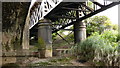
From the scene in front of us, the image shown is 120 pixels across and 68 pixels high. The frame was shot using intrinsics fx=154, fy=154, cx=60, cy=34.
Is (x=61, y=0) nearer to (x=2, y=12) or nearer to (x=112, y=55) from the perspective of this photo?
(x=112, y=55)

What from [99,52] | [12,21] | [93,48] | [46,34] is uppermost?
[12,21]

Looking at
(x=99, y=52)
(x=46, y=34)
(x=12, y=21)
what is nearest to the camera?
(x=12, y=21)

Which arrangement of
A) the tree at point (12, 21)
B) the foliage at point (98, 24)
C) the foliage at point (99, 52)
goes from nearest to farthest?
the tree at point (12, 21), the foliage at point (99, 52), the foliage at point (98, 24)

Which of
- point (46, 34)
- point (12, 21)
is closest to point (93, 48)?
point (46, 34)

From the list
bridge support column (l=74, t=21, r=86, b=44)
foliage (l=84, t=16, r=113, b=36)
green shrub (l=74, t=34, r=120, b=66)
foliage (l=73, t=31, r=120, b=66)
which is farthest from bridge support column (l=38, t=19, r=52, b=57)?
foliage (l=84, t=16, r=113, b=36)

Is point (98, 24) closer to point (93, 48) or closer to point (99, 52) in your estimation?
point (93, 48)

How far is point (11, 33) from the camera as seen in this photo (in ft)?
10.9

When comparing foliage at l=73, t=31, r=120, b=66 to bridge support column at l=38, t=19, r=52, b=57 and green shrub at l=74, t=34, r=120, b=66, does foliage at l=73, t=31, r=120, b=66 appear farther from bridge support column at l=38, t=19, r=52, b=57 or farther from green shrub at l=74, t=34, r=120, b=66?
bridge support column at l=38, t=19, r=52, b=57

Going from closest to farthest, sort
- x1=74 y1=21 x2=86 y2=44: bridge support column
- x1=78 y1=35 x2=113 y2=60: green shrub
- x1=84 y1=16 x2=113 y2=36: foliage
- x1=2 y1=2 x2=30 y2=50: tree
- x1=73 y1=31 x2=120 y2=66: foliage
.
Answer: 1. x1=2 y1=2 x2=30 y2=50: tree
2. x1=73 y1=31 x2=120 y2=66: foliage
3. x1=78 y1=35 x2=113 y2=60: green shrub
4. x1=74 y1=21 x2=86 y2=44: bridge support column
5. x1=84 y1=16 x2=113 y2=36: foliage

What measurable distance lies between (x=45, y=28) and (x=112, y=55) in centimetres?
359

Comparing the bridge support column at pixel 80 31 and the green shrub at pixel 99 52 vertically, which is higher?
the bridge support column at pixel 80 31

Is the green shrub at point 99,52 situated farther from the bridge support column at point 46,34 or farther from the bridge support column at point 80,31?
→ the bridge support column at point 80,31

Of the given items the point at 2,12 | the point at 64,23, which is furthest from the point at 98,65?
the point at 64,23

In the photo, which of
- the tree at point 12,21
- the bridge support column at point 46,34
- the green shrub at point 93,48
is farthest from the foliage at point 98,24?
the tree at point 12,21
